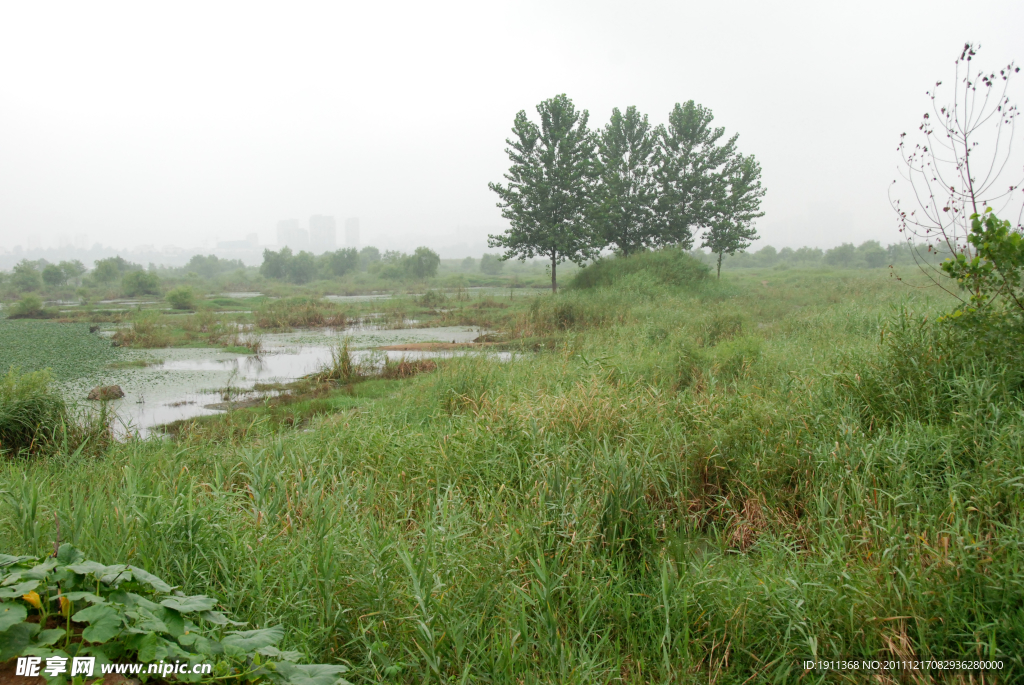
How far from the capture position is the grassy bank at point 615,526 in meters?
2.44

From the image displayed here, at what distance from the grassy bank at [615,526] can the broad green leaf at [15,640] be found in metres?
0.94

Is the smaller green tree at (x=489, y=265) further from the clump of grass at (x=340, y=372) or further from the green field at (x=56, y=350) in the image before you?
the clump of grass at (x=340, y=372)

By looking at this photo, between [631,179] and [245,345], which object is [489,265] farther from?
[245,345]

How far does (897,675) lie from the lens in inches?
90.7

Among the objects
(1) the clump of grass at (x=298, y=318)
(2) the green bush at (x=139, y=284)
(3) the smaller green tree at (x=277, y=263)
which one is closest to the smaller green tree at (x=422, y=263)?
(3) the smaller green tree at (x=277, y=263)

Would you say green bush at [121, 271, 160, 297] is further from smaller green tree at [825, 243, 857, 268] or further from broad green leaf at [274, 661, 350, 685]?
smaller green tree at [825, 243, 857, 268]

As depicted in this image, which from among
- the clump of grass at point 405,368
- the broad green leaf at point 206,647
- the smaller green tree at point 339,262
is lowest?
the clump of grass at point 405,368

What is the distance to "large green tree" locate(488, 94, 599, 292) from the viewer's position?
2348 cm

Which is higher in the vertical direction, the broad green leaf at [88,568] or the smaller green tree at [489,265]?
the smaller green tree at [489,265]

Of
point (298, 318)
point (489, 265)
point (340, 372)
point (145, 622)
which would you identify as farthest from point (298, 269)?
point (145, 622)

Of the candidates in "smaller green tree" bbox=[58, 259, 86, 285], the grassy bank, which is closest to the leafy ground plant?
the grassy bank

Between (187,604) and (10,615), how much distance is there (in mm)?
517

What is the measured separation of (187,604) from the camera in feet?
6.25

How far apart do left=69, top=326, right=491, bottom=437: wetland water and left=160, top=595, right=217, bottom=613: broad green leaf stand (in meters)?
4.19
